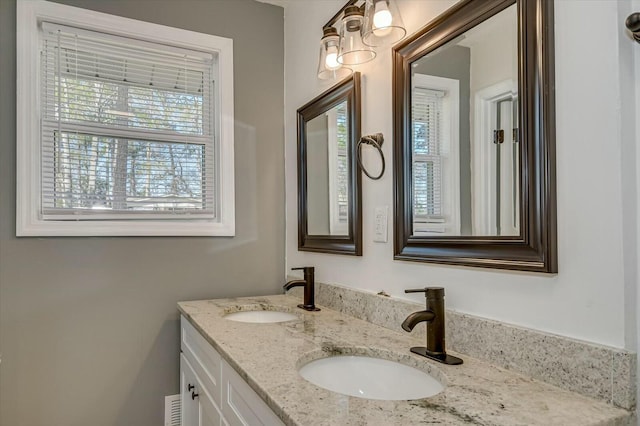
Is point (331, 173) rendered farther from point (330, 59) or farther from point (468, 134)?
point (468, 134)

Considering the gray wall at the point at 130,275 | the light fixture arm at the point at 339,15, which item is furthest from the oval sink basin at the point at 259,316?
the light fixture arm at the point at 339,15

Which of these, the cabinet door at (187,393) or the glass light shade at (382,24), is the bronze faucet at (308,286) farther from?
the glass light shade at (382,24)

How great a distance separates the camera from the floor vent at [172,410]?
2.08 meters

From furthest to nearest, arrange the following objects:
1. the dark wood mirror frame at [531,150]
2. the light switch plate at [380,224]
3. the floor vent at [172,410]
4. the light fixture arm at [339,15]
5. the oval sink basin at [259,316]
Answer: the floor vent at [172,410] < the oval sink basin at [259,316] < the light fixture arm at [339,15] < the light switch plate at [380,224] < the dark wood mirror frame at [531,150]

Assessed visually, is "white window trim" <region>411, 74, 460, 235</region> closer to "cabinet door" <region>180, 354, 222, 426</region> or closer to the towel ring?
the towel ring

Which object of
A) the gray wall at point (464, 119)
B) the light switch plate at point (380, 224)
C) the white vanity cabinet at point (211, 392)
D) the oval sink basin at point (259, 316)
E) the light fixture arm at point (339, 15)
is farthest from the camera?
the oval sink basin at point (259, 316)

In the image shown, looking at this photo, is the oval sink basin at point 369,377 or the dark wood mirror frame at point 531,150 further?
the oval sink basin at point 369,377

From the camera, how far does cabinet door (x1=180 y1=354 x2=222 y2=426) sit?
4.71 feet

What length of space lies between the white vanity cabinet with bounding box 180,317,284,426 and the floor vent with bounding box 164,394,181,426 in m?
0.14

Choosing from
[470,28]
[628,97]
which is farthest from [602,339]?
[470,28]

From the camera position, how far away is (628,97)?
0.82 meters

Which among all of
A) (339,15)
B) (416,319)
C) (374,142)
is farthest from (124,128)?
(416,319)

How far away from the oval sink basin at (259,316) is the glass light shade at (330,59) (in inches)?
41.4

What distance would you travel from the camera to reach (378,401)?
2.80 feet
